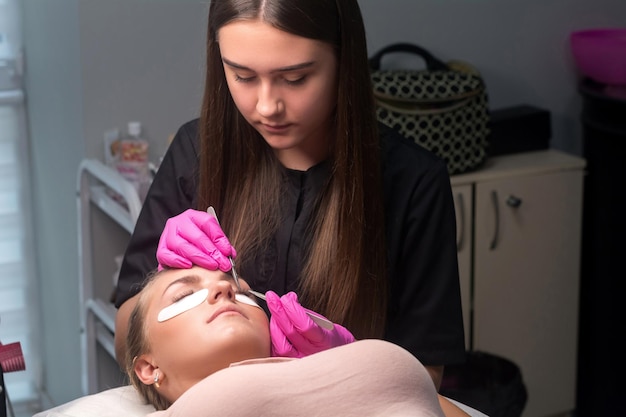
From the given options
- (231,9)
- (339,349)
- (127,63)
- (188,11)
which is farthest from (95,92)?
(339,349)

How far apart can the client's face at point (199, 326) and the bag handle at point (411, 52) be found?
4.78 ft

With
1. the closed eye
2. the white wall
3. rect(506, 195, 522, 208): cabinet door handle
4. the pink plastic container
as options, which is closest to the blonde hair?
the closed eye

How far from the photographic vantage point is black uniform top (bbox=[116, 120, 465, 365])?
1.76 meters

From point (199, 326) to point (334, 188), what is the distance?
1.21 feet

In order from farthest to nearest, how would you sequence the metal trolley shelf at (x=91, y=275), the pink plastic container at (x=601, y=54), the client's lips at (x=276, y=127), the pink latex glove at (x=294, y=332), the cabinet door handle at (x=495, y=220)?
the pink plastic container at (x=601, y=54) < the cabinet door handle at (x=495, y=220) < the metal trolley shelf at (x=91, y=275) < the client's lips at (x=276, y=127) < the pink latex glove at (x=294, y=332)

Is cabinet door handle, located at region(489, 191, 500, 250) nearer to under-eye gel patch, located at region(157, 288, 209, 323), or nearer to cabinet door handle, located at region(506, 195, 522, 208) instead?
cabinet door handle, located at region(506, 195, 522, 208)

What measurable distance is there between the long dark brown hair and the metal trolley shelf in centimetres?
84

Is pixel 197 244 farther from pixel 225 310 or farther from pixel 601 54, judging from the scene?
pixel 601 54

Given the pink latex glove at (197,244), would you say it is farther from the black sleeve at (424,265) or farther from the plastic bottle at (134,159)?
the plastic bottle at (134,159)

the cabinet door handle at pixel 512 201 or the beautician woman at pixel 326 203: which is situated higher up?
the beautician woman at pixel 326 203

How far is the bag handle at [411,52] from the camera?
9.57 ft

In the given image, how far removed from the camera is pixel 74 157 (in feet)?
9.17

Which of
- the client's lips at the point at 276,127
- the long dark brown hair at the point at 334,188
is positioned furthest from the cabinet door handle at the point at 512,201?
the client's lips at the point at 276,127

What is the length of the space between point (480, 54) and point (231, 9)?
5.61ft
